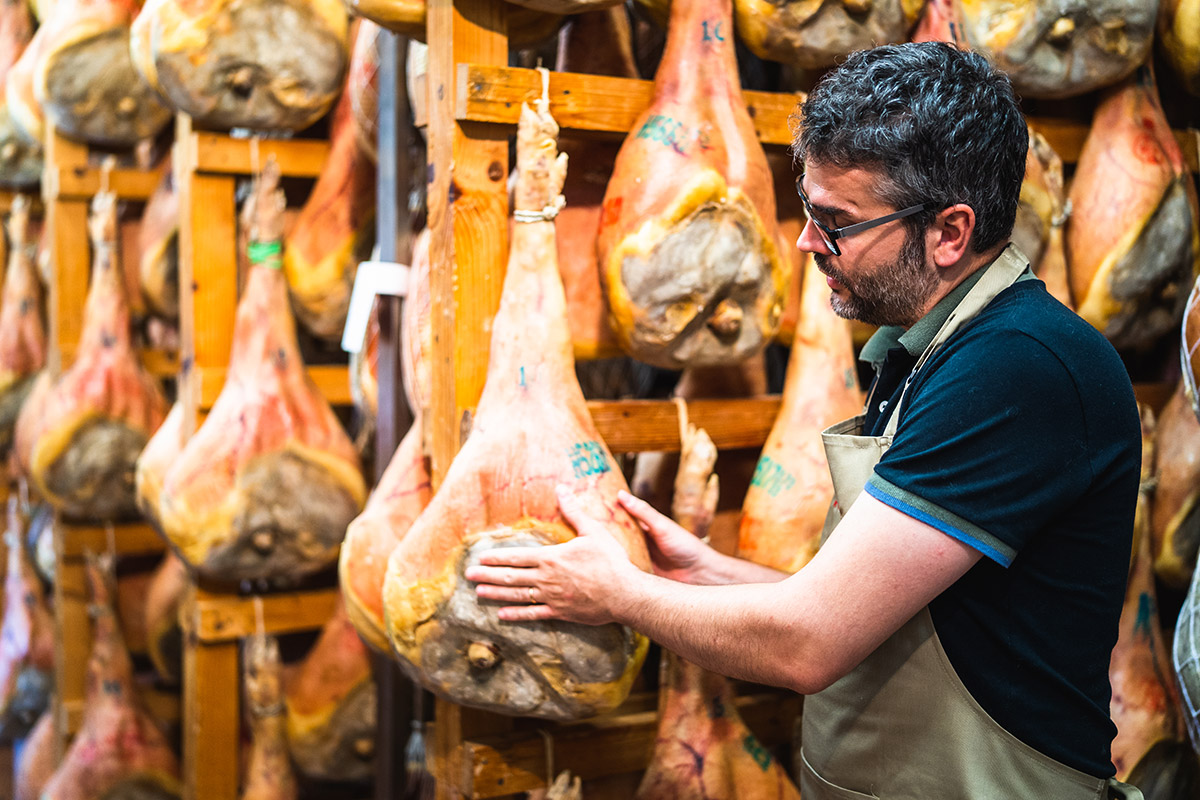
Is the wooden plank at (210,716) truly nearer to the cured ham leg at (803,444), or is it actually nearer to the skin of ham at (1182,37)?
the cured ham leg at (803,444)

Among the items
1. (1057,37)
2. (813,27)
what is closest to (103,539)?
(813,27)

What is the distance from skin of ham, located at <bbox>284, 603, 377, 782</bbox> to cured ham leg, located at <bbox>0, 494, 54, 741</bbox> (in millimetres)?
2101

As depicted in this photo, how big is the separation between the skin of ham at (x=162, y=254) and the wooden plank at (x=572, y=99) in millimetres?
1920

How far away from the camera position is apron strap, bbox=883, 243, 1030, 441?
1412 mm

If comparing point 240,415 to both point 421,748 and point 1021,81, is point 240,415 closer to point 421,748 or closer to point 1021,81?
point 421,748

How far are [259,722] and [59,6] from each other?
7.90ft

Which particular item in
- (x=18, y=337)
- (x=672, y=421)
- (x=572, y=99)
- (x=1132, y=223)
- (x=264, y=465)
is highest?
(x=572, y=99)

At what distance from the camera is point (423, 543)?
1.84m

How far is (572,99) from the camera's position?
1973 mm

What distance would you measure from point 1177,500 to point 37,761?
159 inches

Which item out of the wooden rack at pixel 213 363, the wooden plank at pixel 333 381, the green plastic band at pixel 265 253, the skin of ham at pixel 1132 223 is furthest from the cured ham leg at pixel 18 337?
the skin of ham at pixel 1132 223

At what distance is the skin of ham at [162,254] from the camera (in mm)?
3527

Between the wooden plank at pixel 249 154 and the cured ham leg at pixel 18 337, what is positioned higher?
the wooden plank at pixel 249 154

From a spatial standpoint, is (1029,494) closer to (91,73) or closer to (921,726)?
(921,726)
